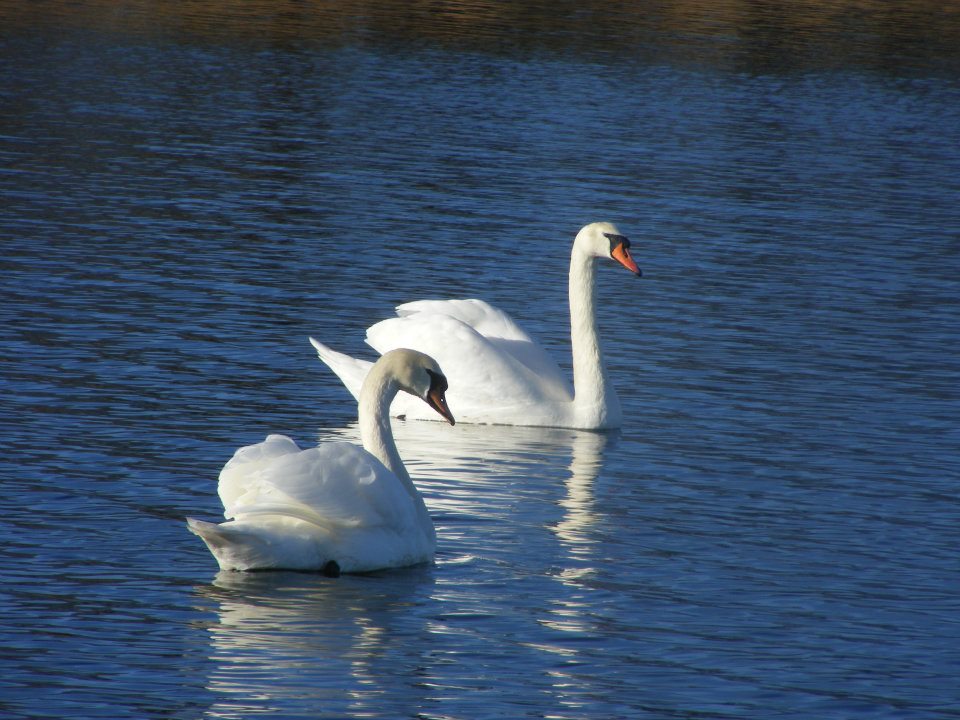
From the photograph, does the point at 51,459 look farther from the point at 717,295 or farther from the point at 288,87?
the point at 288,87

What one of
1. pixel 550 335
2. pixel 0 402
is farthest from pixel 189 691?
pixel 550 335

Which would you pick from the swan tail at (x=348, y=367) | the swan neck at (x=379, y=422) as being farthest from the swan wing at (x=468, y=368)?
the swan neck at (x=379, y=422)

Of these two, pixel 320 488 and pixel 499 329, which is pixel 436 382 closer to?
pixel 320 488

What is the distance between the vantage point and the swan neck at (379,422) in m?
9.38

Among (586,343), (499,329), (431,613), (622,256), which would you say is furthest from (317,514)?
(622,256)

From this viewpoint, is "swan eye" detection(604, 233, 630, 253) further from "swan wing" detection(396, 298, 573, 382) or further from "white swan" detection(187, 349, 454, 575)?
"white swan" detection(187, 349, 454, 575)

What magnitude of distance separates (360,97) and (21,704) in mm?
24513

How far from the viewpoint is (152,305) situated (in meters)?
15.2

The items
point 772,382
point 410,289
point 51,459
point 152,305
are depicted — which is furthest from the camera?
point 410,289

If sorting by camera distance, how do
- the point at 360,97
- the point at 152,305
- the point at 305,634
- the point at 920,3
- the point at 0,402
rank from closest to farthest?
the point at 305,634
the point at 0,402
the point at 152,305
the point at 360,97
the point at 920,3

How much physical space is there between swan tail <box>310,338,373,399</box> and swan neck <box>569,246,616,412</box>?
59.4 inches

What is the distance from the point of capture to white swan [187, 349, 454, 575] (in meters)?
8.57

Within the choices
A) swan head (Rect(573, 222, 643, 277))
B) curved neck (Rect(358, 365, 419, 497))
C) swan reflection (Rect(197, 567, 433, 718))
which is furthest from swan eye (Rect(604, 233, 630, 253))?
swan reflection (Rect(197, 567, 433, 718))

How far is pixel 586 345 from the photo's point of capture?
43.1ft
